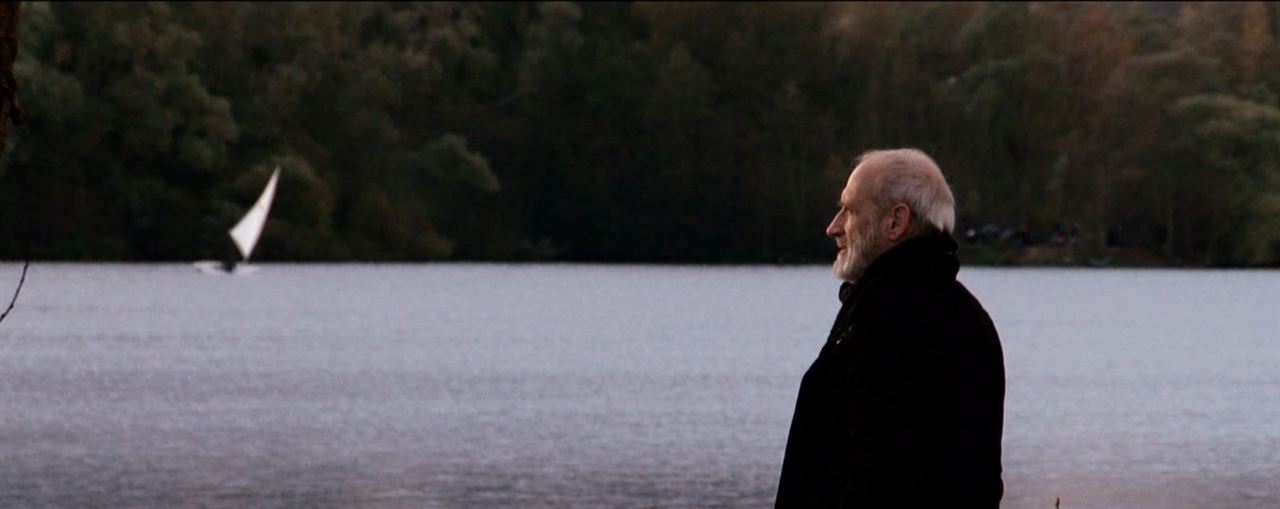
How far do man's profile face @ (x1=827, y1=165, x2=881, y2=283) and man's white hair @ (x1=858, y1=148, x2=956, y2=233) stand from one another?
0.09 feet

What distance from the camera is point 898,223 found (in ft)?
13.8

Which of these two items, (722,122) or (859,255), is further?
(722,122)

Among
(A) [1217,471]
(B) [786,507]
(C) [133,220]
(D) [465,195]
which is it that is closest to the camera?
(B) [786,507]

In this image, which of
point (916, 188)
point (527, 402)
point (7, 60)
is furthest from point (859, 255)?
point (527, 402)

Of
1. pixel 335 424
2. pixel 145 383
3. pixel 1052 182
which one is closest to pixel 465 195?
pixel 1052 182

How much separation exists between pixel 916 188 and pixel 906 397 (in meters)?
0.33

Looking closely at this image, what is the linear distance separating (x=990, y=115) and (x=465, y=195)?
17.2 metres

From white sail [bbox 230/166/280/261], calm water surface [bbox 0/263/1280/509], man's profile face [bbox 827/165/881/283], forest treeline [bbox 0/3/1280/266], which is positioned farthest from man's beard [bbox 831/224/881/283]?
forest treeline [bbox 0/3/1280/266]

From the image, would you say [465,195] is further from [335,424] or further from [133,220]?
[335,424]

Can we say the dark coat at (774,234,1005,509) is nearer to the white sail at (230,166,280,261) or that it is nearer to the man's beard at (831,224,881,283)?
the man's beard at (831,224,881,283)

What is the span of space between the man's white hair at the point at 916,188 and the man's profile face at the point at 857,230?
3 cm

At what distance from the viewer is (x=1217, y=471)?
16766 mm

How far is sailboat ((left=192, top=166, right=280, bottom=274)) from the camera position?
6812 centimetres

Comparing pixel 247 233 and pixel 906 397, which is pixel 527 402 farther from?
pixel 247 233
